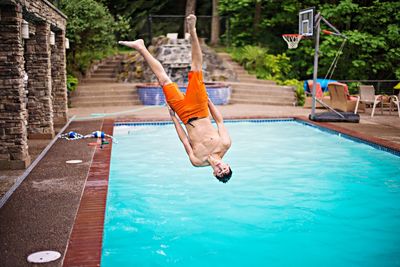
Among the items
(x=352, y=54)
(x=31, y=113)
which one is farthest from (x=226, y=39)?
(x=31, y=113)

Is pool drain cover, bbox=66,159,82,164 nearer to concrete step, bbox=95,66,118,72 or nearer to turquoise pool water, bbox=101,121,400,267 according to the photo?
turquoise pool water, bbox=101,121,400,267

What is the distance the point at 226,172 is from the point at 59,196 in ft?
6.31

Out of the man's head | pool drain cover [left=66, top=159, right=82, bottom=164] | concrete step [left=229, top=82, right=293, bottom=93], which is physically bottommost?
pool drain cover [left=66, top=159, right=82, bottom=164]

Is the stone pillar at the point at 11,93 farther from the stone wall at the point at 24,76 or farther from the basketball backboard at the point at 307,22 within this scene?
the basketball backboard at the point at 307,22

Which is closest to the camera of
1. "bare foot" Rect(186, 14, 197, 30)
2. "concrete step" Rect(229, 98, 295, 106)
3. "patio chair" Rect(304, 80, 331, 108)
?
"bare foot" Rect(186, 14, 197, 30)

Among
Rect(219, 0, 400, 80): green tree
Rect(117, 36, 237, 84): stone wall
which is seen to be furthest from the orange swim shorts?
Rect(219, 0, 400, 80): green tree

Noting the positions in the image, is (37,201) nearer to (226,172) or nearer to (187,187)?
(226,172)

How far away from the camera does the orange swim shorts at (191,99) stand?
5176 mm

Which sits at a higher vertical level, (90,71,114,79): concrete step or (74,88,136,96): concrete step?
(90,71,114,79): concrete step

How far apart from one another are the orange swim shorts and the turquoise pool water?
1.34 meters

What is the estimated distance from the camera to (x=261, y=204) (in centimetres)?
654

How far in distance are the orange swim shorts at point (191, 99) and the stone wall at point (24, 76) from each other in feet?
7.49

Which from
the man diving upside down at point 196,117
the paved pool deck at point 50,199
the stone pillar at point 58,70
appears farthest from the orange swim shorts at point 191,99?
the stone pillar at point 58,70

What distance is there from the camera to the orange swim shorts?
518 centimetres
